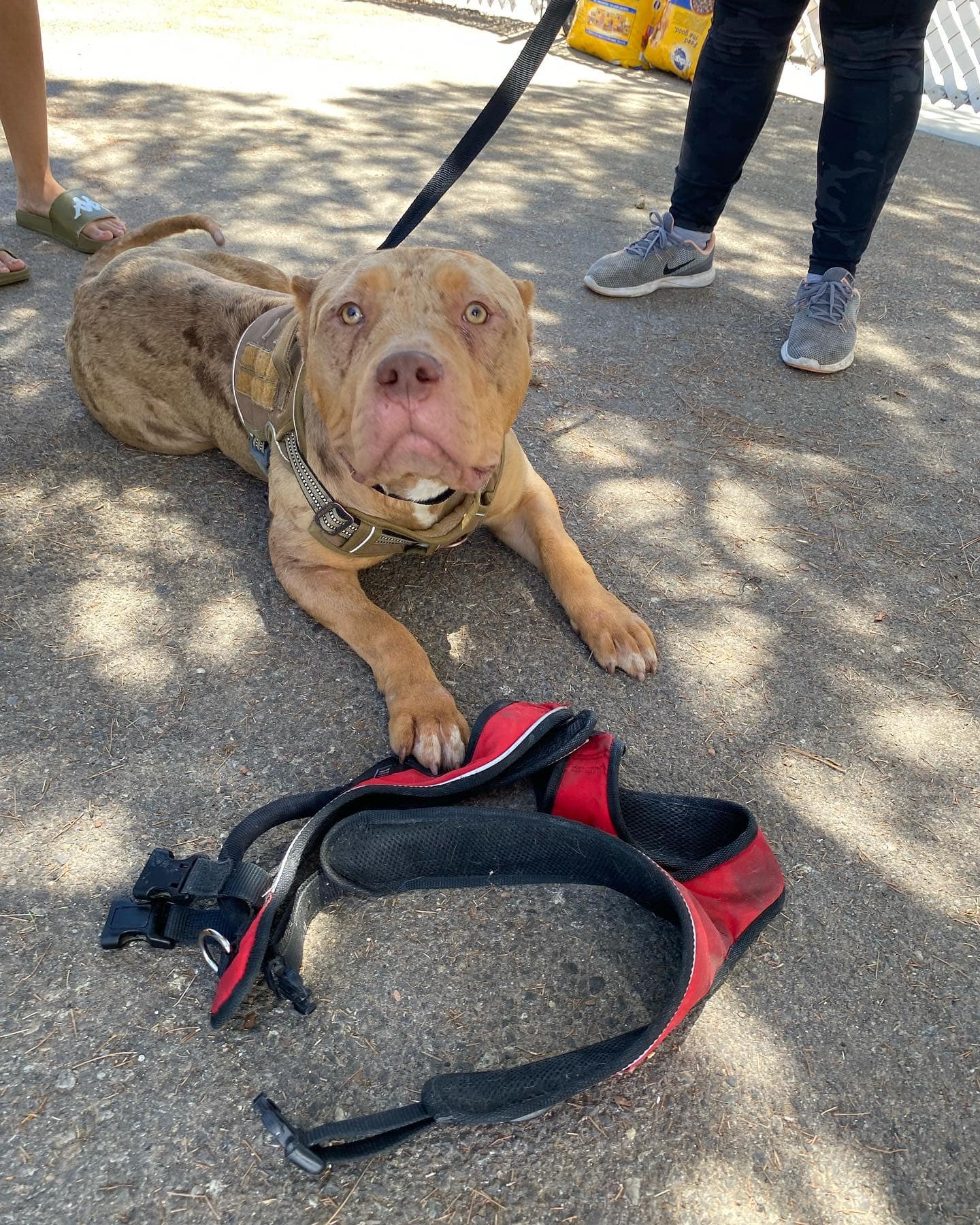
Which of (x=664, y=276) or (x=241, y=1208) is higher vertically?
(x=664, y=276)

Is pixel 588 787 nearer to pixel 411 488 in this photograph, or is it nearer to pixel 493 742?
pixel 493 742

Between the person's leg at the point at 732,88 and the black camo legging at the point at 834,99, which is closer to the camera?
the black camo legging at the point at 834,99

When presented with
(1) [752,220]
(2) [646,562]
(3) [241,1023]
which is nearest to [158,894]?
(3) [241,1023]

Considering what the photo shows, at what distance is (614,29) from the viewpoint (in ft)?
32.1

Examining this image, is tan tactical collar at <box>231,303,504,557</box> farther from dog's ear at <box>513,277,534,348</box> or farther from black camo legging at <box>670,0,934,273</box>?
black camo legging at <box>670,0,934,273</box>

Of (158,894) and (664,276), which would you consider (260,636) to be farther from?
(664,276)

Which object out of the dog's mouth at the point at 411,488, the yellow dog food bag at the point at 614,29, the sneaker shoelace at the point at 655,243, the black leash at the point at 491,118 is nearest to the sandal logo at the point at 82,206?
the black leash at the point at 491,118

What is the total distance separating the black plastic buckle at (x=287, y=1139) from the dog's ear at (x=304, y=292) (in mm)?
1941

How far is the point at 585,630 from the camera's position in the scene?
9.34 ft

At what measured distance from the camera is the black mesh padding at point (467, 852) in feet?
6.86

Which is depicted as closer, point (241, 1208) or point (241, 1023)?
point (241, 1208)

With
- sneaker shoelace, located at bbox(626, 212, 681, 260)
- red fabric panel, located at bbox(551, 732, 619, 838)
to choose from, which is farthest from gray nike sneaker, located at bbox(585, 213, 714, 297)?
red fabric panel, located at bbox(551, 732, 619, 838)

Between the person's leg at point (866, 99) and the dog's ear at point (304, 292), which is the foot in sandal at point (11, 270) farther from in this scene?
the person's leg at point (866, 99)

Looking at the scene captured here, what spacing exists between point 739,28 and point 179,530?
3.18 meters
